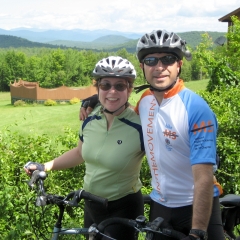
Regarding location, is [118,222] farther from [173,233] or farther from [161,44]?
[161,44]

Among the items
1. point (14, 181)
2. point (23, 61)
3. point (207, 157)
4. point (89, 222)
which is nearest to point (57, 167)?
point (89, 222)

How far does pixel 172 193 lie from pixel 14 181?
2.36 meters

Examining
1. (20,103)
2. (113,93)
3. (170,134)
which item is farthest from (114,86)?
(20,103)

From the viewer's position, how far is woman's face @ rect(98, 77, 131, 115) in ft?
9.87

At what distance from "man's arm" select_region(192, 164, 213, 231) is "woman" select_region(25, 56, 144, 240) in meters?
0.65

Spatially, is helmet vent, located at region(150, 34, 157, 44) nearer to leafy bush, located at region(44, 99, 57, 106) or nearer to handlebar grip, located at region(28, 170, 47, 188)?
handlebar grip, located at region(28, 170, 47, 188)

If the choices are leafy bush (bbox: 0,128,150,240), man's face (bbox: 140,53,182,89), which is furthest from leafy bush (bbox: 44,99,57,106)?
man's face (bbox: 140,53,182,89)

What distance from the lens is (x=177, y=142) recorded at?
2.43 metres

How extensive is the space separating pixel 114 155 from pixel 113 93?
1.54 feet

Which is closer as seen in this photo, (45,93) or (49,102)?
(49,102)

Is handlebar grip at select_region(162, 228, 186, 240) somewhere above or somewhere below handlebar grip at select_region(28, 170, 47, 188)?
below

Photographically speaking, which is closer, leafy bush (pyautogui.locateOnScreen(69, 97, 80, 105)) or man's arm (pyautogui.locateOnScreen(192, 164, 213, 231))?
man's arm (pyautogui.locateOnScreen(192, 164, 213, 231))

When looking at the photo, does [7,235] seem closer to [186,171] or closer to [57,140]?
[57,140]

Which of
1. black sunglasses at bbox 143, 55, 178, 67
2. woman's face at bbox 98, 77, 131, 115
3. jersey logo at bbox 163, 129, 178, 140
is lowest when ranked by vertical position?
jersey logo at bbox 163, 129, 178, 140
